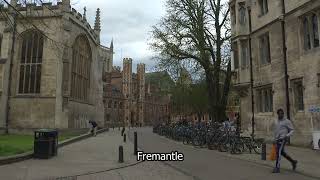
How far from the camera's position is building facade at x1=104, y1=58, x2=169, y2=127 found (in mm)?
103438

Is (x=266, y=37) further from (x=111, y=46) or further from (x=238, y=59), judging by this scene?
(x=111, y=46)

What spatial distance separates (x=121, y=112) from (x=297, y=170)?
Answer: 9604 cm

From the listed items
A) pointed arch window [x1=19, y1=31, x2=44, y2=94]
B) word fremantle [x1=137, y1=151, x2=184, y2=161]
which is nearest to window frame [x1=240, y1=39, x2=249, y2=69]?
word fremantle [x1=137, y1=151, x2=184, y2=161]

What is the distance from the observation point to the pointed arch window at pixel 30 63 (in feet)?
121

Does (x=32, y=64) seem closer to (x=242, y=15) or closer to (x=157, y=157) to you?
(x=242, y=15)

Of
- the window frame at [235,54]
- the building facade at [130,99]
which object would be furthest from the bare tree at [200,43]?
the building facade at [130,99]

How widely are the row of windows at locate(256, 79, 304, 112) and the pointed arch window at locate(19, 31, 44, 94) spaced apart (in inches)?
848

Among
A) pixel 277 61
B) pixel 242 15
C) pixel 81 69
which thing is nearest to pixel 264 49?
pixel 277 61

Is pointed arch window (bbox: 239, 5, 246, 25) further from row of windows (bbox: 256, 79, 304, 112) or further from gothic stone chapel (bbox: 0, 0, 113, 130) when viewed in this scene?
gothic stone chapel (bbox: 0, 0, 113, 130)

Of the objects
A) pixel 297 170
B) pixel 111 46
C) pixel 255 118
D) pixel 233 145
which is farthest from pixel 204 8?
pixel 111 46

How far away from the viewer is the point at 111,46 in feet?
408

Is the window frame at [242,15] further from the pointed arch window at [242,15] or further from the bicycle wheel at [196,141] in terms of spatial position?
the bicycle wheel at [196,141]

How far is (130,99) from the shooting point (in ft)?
363

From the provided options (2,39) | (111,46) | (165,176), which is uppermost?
(111,46)
